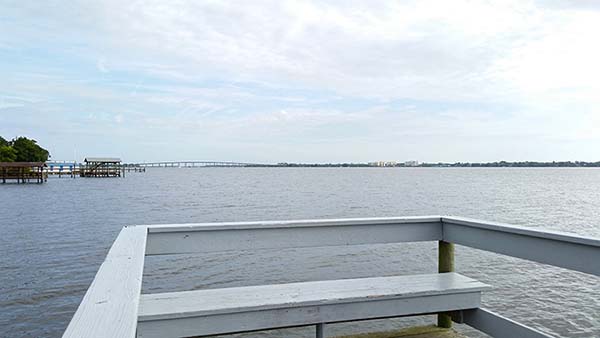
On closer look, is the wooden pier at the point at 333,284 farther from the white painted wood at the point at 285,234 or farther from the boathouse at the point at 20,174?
the boathouse at the point at 20,174

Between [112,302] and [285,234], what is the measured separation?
6.65 ft

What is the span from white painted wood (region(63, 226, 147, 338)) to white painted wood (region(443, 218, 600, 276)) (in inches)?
92.8

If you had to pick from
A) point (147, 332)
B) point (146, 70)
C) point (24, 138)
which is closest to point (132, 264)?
point (147, 332)

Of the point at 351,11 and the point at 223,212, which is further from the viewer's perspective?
the point at 223,212

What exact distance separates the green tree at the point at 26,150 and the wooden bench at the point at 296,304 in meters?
97.8

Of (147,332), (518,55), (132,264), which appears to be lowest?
(147,332)

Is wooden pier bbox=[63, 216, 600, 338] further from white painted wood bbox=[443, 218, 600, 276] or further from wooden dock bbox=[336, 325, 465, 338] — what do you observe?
wooden dock bbox=[336, 325, 465, 338]

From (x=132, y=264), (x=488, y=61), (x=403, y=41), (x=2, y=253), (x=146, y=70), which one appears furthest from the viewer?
(x=146, y=70)

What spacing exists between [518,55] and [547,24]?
3465 mm

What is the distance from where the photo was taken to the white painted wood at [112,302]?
101cm

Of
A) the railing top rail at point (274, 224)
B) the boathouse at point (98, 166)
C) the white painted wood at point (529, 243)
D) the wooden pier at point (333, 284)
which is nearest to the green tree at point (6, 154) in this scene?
the boathouse at point (98, 166)

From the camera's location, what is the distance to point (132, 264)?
5.86 feet

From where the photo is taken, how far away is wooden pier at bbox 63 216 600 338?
261 centimetres

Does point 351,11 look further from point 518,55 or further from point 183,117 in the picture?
point 183,117
